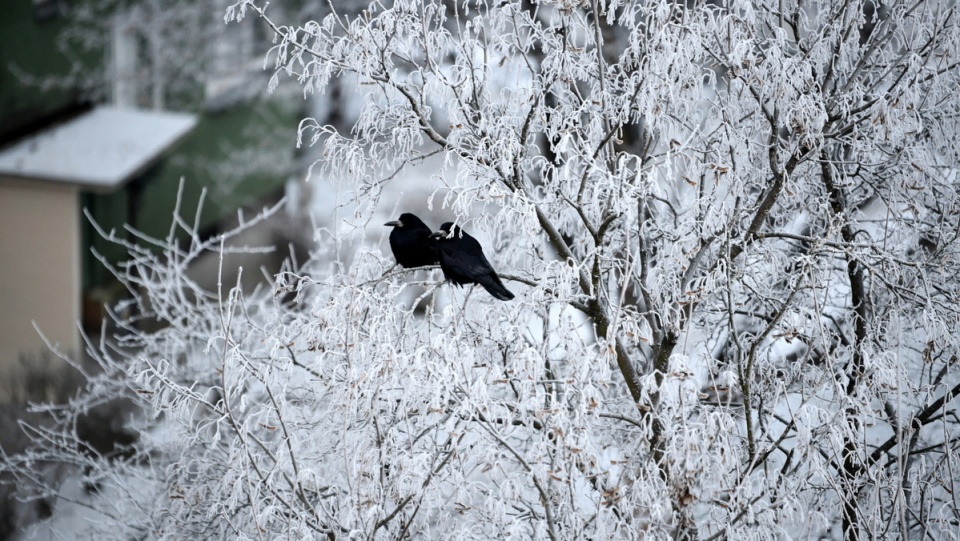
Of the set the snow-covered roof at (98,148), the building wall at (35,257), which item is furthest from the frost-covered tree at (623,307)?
the building wall at (35,257)

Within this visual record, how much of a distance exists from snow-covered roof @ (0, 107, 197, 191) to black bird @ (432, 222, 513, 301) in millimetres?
8675

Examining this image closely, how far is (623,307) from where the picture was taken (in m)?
4.39

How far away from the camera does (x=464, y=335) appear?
4.00 m

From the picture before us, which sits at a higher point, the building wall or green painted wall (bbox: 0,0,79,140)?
green painted wall (bbox: 0,0,79,140)

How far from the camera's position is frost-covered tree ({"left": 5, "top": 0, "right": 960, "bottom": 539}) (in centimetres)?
363

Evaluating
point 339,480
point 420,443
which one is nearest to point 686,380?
point 420,443

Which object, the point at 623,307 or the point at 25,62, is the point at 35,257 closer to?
the point at 25,62

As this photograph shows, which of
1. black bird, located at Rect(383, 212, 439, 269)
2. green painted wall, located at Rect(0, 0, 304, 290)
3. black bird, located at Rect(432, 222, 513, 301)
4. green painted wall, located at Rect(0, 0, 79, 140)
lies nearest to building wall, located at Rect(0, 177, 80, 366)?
green painted wall, located at Rect(0, 0, 304, 290)

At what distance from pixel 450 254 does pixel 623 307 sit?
3.04 ft

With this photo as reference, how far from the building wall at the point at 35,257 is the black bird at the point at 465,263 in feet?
30.6

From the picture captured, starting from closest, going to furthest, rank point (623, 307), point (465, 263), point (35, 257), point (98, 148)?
point (465, 263) → point (623, 307) → point (35, 257) → point (98, 148)

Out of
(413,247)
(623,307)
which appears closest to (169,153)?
(413,247)

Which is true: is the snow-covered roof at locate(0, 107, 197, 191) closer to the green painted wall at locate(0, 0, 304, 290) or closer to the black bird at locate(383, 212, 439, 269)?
the green painted wall at locate(0, 0, 304, 290)

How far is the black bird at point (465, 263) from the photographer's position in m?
4.14
